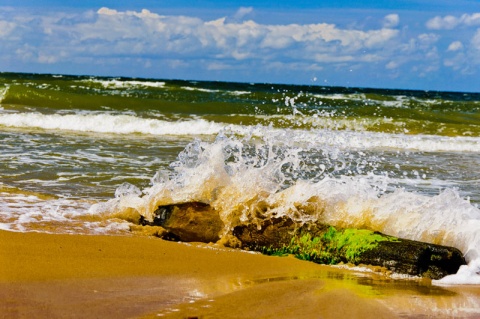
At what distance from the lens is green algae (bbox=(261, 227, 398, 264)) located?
515 centimetres

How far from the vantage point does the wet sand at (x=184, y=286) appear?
145 inches

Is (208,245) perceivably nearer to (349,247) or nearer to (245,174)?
(245,174)

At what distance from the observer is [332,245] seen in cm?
529

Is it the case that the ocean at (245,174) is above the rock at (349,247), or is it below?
above

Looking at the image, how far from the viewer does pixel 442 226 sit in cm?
532

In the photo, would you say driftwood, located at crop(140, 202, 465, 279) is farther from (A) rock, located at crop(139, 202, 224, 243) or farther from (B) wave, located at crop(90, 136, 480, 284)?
(B) wave, located at crop(90, 136, 480, 284)

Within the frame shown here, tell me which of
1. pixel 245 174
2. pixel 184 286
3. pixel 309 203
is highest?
pixel 245 174

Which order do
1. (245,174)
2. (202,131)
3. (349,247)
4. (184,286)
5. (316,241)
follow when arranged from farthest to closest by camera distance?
(202,131)
(245,174)
(316,241)
(349,247)
(184,286)

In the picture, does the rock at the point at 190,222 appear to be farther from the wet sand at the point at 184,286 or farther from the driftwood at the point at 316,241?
the wet sand at the point at 184,286

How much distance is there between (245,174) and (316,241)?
111 centimetres

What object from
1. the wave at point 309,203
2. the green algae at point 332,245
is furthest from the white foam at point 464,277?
the green algae at point 332,245

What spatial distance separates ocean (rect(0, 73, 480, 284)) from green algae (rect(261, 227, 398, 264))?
0.23m

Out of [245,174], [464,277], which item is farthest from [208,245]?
[464,277]

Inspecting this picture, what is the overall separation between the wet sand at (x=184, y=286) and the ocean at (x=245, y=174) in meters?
0.56
